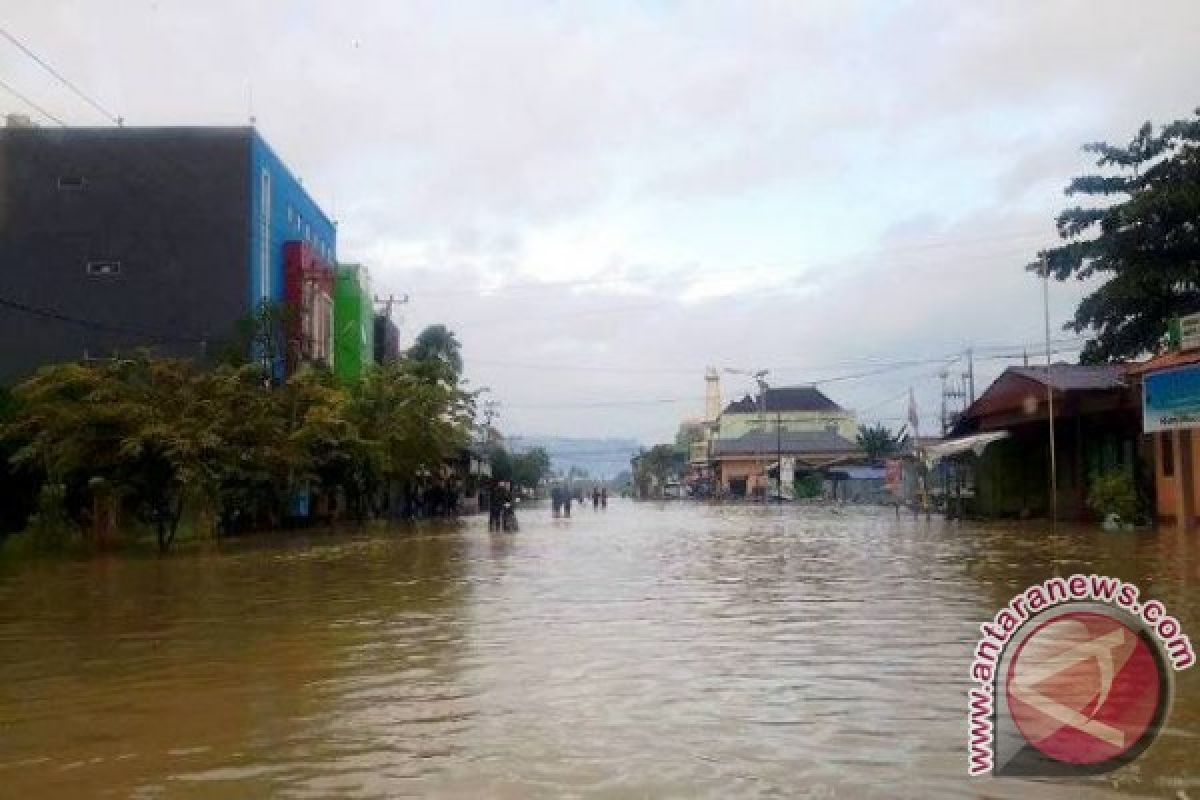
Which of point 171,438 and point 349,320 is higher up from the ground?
point 349,320

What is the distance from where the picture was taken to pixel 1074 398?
1267 inches

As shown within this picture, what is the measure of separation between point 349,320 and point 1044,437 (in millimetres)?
29262

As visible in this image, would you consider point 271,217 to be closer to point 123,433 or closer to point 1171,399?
point 123,433

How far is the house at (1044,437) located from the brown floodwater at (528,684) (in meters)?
14.3

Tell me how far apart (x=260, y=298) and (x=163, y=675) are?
34.4m

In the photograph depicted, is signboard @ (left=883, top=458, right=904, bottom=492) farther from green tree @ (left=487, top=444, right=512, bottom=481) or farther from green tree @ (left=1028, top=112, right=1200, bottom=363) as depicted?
green tree @ (left=487, top=444, right=512, bottom=481)

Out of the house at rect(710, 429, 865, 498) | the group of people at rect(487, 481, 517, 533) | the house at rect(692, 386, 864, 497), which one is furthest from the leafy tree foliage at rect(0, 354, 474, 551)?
the house at rect(710, 429, 865, 498)

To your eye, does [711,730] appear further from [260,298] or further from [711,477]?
[711,477]

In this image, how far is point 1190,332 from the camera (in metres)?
26.6

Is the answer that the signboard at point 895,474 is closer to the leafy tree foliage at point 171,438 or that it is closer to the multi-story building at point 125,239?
the leafy tree foliage at point 171,438

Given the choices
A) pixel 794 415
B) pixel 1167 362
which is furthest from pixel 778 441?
pixel 1167 362

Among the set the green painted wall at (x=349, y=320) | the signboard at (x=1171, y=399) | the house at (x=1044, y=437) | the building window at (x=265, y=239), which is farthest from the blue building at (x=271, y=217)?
the signboard at (x=1171, y=399)

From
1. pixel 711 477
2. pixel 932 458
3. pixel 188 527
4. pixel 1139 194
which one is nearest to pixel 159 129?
pixel 188 527

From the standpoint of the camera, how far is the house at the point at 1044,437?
31906mm
